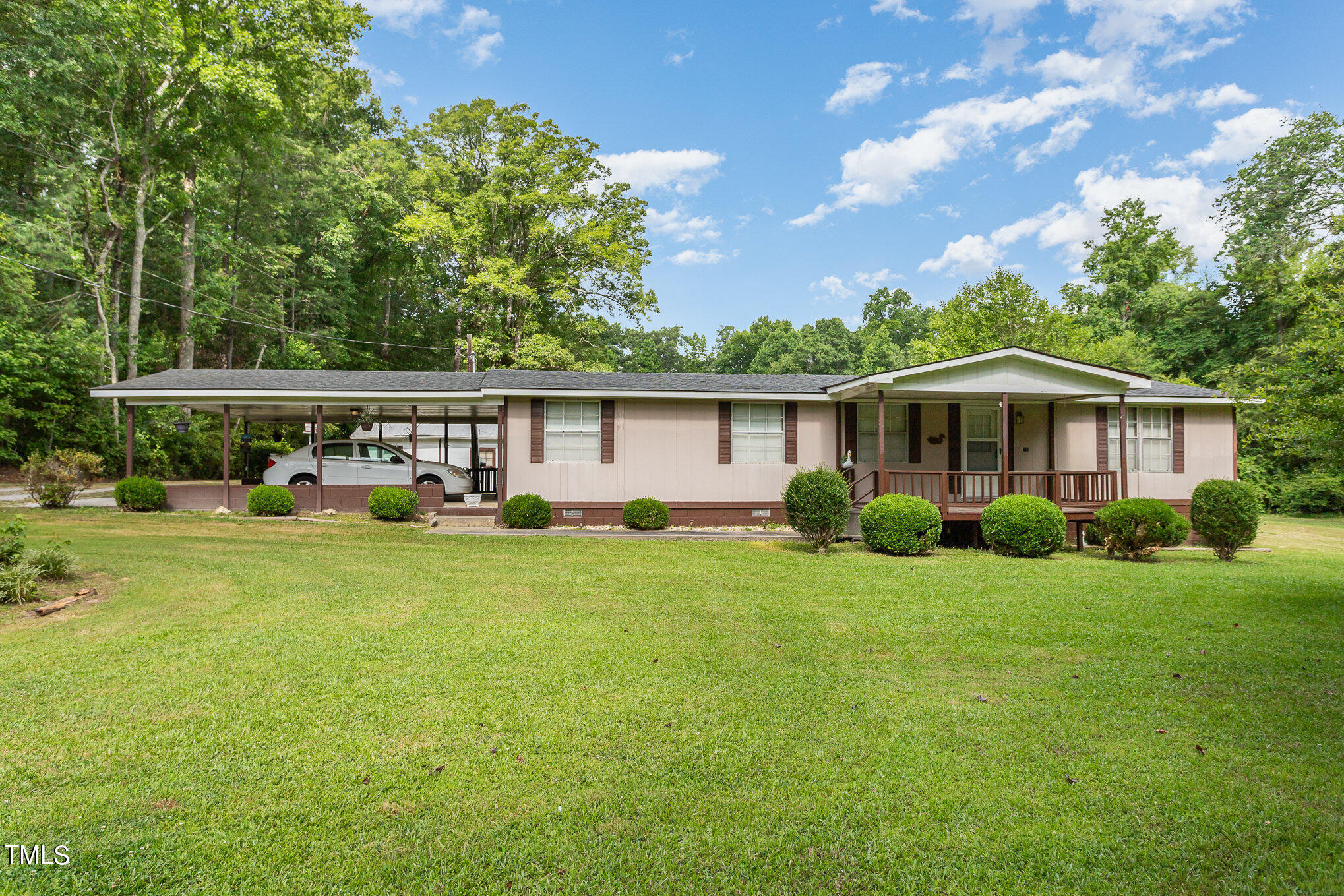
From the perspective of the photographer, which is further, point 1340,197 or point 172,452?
point 1340,197

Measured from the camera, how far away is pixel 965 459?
13.8m

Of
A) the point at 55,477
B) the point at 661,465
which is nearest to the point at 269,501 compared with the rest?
the point at 55,477

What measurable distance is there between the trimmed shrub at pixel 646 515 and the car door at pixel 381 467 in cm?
569

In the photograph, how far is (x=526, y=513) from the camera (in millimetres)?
12844


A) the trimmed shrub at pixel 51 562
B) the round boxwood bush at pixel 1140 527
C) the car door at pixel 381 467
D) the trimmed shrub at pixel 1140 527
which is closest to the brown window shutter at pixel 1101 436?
the trimmed shrub at pixel 1140 527

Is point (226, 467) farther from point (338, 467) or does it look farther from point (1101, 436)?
point (1101, 436)

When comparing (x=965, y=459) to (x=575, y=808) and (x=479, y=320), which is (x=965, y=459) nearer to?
(x=575, y=808)

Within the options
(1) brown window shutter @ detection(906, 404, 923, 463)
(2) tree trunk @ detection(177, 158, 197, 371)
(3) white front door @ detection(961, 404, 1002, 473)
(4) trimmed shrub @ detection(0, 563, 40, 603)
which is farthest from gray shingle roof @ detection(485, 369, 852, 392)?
(2) tree trunk @ detection(177, 158, 197, 371)

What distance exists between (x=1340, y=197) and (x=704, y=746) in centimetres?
3666

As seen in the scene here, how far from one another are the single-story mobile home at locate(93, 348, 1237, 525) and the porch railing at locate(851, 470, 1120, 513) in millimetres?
111

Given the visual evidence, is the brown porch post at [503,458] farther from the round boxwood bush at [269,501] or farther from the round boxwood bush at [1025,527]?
the round boxwood bush at [1025,527]

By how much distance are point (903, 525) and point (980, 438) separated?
4.92 meters

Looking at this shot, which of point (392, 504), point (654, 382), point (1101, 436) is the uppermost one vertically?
point (654, 382)

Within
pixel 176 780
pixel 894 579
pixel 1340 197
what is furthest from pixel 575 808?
pixel 1340 197
